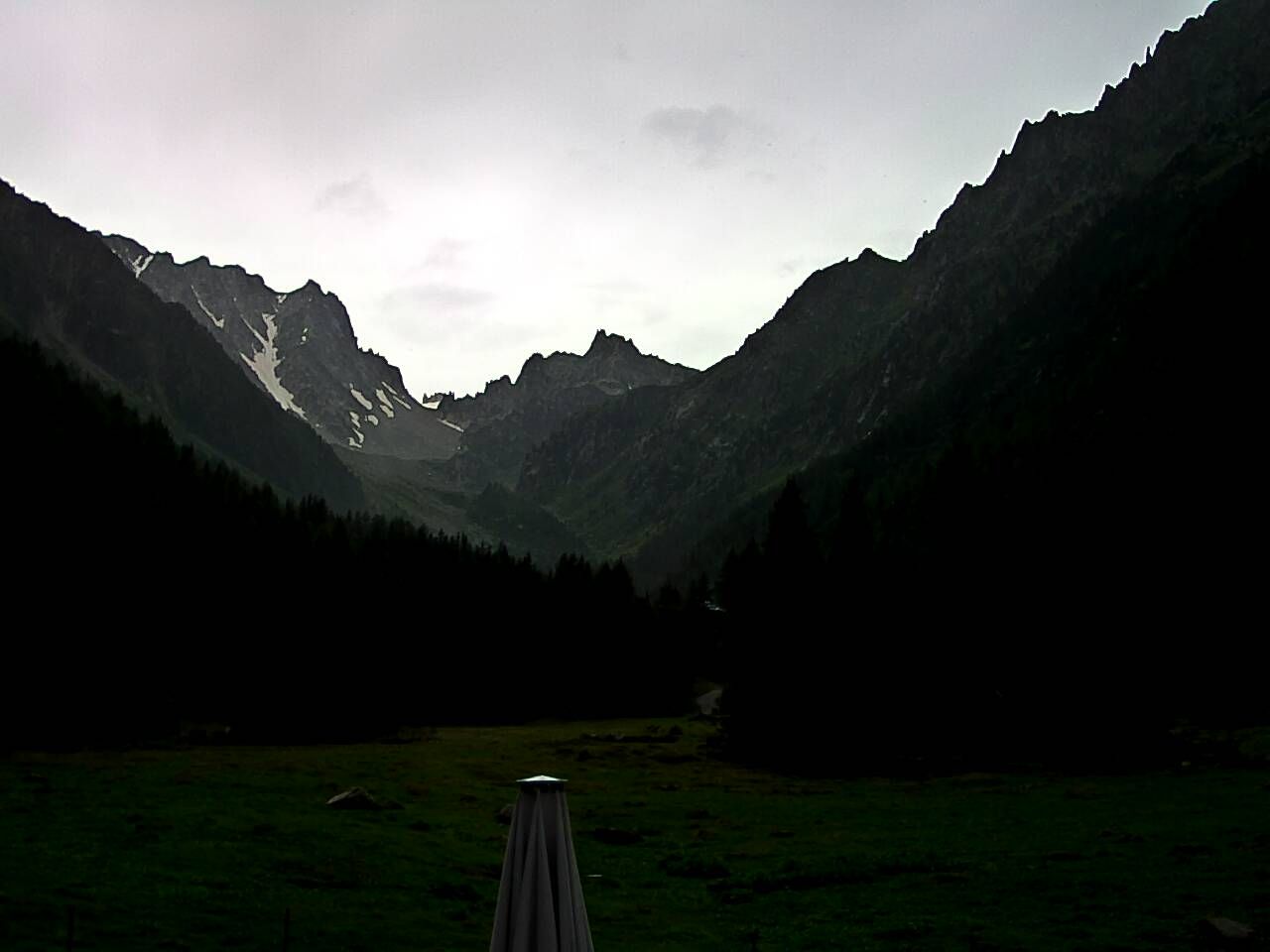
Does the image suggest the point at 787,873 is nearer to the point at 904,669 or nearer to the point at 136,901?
the point at 136,901

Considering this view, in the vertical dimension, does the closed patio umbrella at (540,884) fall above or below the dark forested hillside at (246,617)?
below

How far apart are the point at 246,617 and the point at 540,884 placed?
97.2 metres

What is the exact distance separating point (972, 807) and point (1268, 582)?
208 feet

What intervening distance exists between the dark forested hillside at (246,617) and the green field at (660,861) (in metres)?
21.4

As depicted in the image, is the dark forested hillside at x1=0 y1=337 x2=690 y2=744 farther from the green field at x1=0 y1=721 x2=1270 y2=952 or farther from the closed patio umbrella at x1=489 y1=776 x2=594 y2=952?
the closed patio umbrella at x1=489 y1=776 x2=594 y2=952

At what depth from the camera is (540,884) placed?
15.0 meters

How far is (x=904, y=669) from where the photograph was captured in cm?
7988

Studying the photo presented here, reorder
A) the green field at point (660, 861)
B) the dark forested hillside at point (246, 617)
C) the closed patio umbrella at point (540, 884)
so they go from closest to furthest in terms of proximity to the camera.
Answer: the closed patio umbrella at point (540, 884), the green field at point (660, 861), the dark forested hillside at point (246, 617)

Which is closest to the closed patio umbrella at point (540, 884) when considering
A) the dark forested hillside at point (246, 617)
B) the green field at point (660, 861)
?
the green field at point (660, 861)

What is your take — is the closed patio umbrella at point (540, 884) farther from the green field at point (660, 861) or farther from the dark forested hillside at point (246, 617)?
the dark forested hillside at point (246, 617)

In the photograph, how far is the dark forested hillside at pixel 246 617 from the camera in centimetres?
8069

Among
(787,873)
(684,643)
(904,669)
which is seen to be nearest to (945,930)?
(787,873)

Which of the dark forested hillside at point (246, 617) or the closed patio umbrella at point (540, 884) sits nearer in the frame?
the closed patio umbrella at point (540, 884)

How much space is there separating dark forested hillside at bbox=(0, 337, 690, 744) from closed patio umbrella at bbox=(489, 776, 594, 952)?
71.7 meters
